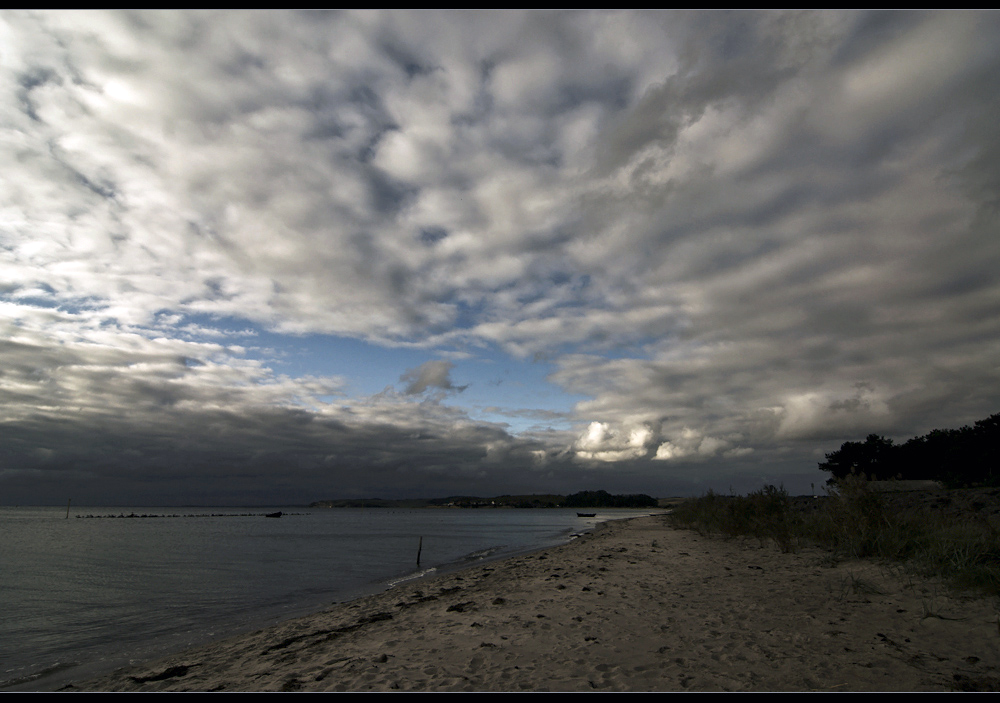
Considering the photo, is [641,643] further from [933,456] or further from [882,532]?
[933,456]

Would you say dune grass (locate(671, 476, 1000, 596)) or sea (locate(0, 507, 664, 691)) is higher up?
dune grass (locate(671, 476, 1000, 596))

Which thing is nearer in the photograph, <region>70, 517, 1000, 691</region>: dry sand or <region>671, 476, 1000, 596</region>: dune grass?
<region>70, 517, 1000, 691</region>: dry sand

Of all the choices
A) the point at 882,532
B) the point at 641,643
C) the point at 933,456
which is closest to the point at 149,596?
the point at 641,643

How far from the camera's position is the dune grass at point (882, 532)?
1072 cm

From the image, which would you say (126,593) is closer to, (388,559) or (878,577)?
(388,559)

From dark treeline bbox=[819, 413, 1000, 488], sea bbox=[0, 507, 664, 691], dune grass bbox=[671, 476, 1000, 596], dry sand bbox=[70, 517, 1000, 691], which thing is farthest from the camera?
dark treeline bbox=[819, 413, 1000, 488]

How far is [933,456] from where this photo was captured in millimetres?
66062

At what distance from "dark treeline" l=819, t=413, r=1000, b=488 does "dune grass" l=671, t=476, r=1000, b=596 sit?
37.6m

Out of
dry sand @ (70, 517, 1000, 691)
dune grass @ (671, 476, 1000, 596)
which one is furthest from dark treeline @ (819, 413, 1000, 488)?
dry sand @ (70, 517, 1000, 691)

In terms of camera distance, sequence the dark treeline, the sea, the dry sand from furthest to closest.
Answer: the dark treeline < the sea < the dry sand

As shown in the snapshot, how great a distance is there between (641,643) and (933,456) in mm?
81204

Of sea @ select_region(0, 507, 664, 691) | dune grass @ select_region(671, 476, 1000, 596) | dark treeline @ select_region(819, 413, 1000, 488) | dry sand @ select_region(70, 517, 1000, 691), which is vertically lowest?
sea @ select_region(0, 507, 664, 691)

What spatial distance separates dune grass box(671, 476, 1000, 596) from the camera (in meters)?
10.7

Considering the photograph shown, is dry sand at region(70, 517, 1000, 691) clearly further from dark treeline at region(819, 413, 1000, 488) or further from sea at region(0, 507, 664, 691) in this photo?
dark treeline at region(819, 413, 1000, 488)
